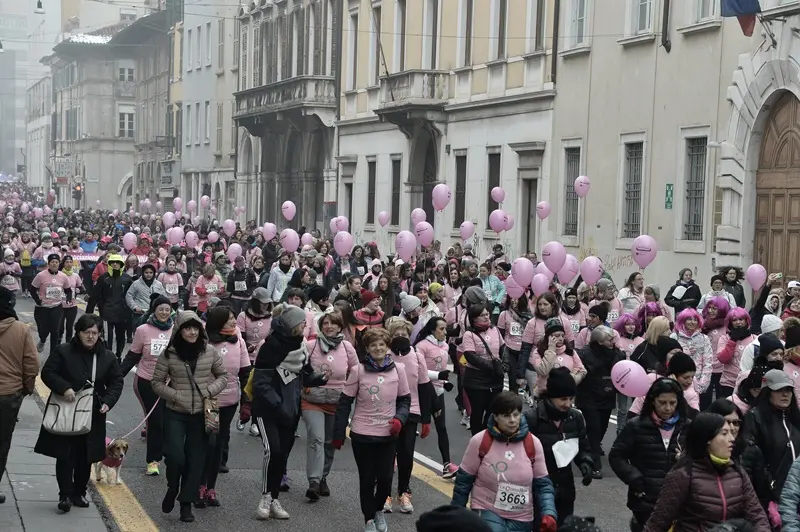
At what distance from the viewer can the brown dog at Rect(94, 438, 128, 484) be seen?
11273 millimetres

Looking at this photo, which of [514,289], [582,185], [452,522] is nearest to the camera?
[452,522]

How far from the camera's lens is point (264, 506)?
34.0ft

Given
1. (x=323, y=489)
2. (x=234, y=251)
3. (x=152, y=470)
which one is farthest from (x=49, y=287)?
(x=323, y=489)

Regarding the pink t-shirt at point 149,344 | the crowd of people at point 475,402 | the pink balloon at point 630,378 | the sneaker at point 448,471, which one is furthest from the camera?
the sneaker at point 448,471

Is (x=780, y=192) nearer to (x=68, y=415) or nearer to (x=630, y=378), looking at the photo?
(x=630, y=378)

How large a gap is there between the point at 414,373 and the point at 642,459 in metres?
3.18

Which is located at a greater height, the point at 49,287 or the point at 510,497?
the point at 49,287

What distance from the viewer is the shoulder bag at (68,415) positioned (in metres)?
10.2

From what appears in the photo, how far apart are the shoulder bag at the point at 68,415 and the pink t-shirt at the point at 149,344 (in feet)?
5.50

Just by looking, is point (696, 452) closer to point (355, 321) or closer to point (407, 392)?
point (407, 392)

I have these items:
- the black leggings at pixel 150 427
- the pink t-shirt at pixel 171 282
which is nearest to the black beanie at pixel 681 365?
the black leggings at pixel 150 427

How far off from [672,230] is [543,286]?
7361 mm

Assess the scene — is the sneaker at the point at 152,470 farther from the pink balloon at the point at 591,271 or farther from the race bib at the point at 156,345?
the pink balloon at the point at 591,271

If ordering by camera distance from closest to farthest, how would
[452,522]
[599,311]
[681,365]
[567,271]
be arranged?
[452,522], [681,365], [599,311], [567,271]
